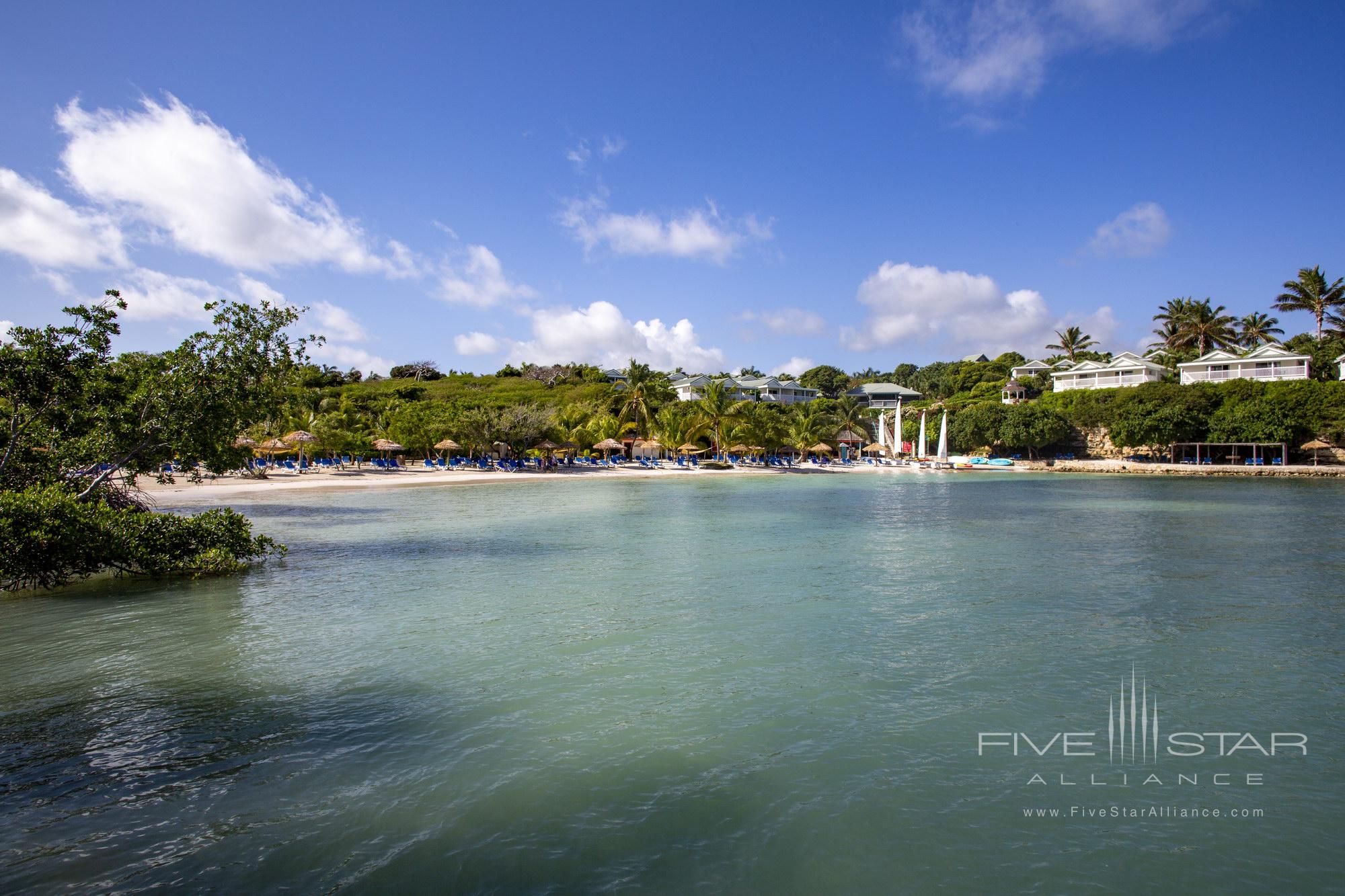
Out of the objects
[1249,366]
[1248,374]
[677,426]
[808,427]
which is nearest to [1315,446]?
[1248,374]

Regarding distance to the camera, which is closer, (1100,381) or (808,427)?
(808,427)

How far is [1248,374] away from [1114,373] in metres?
11.3

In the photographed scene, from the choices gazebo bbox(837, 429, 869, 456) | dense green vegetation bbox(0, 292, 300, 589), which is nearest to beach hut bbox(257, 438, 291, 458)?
dense green vegetation bbox(0, 292, 300, 589)

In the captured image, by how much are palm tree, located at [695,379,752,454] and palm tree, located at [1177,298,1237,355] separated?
161ft

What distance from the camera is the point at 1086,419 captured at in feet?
219

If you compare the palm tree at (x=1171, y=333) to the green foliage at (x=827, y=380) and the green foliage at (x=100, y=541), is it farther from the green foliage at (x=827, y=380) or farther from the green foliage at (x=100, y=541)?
the green foliage at (x=100, y=541)

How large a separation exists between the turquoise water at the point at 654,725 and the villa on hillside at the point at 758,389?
81.3 metres

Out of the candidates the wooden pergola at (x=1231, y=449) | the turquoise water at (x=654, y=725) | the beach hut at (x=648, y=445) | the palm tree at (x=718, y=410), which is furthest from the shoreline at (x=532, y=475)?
the turquoise water at (x=654, y=725)

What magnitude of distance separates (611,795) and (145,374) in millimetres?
13293

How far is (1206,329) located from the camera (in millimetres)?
73812

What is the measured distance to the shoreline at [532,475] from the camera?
33.4 m

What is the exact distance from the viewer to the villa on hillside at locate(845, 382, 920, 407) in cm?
10019

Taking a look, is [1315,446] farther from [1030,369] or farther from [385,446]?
[385,446]

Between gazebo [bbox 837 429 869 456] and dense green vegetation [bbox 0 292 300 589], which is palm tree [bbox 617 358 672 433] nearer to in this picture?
gazebo [bbox 837 429 869 456]
